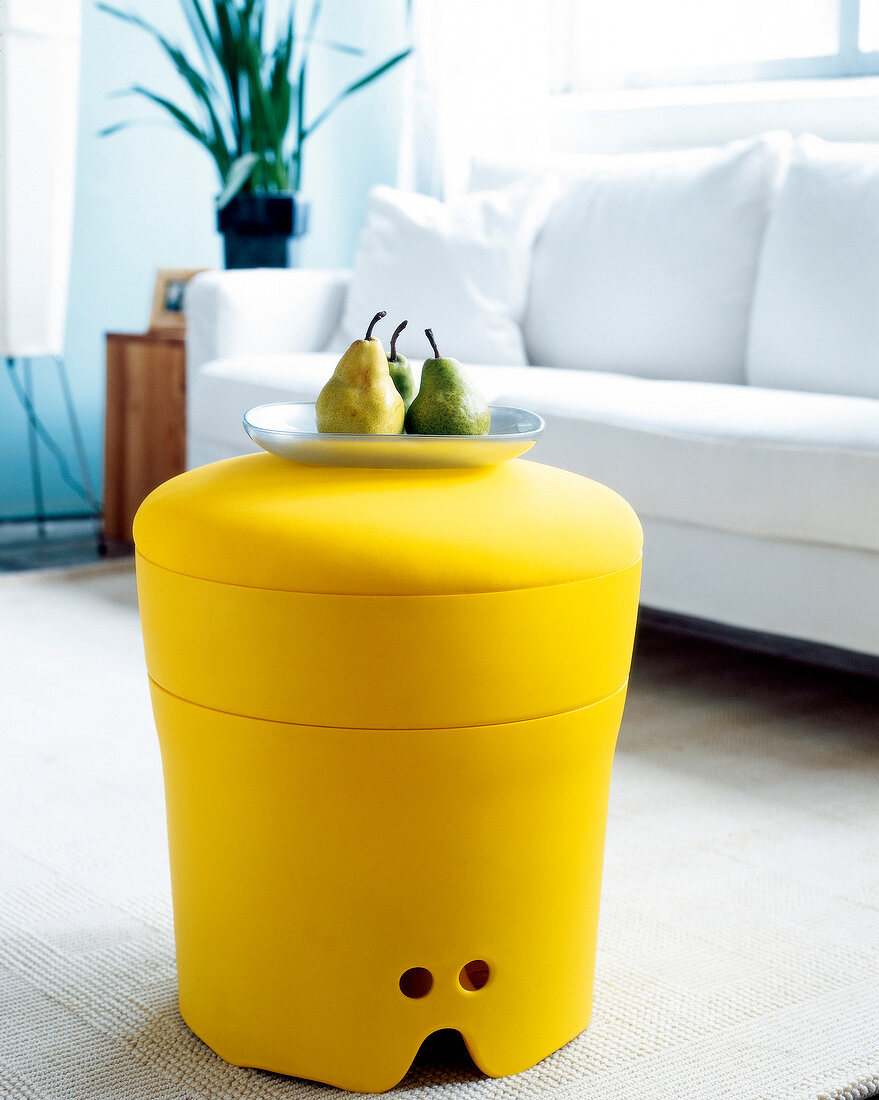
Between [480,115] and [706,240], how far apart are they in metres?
1.18

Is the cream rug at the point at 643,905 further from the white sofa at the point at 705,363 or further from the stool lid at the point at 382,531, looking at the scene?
the stool lid at the point at 382,531

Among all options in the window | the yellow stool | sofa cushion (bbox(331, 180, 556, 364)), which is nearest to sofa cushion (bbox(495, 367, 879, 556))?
sofa cushion (bbox(331, 180, 556, 364))

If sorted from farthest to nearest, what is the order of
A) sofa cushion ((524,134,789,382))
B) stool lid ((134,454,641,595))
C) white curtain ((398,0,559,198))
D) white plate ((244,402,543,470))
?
1. white curtain ((398,0,559,198))
2. sofa cushion ((524,134,789,382))
3. white plate ((244,402,543,470))
4. stool lid ((134,454,641,595))

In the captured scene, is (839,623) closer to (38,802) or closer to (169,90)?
(38,802)

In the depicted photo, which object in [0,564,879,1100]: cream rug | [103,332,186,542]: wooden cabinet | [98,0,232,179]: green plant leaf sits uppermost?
[98,0,232,179]: green plant leaf

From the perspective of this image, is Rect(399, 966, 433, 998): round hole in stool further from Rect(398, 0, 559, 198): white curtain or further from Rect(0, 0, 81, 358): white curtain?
Rect(398, 0, 559, 198): white curtain

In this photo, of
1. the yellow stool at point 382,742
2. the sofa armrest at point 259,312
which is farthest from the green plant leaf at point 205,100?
the yellow stool at point 382,742

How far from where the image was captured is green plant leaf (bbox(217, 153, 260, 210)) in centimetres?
318

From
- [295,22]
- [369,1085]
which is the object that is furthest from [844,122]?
[369,1085]

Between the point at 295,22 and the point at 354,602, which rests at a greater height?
the point at 295,22

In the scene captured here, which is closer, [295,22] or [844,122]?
[844,122]

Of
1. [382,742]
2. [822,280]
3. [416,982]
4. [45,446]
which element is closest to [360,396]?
[382,742]

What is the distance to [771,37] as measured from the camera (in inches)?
128

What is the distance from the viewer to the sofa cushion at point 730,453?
6.05 ft
